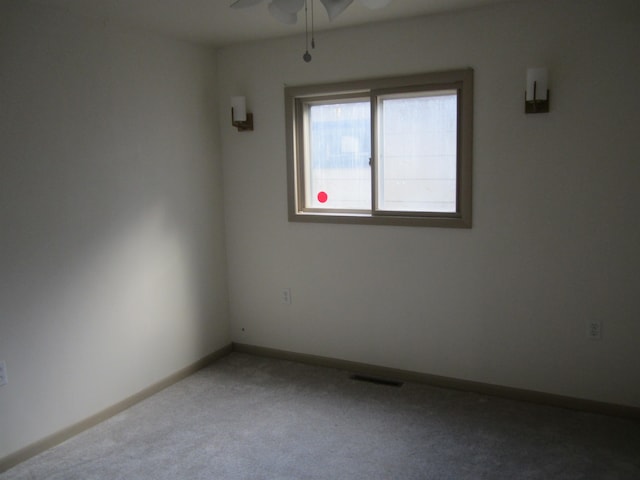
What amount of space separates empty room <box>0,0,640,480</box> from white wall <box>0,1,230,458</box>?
0.04 ft

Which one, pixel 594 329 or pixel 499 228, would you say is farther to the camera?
pixel 499 228

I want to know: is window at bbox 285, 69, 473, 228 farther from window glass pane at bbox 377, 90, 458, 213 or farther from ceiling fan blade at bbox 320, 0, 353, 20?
ceiling fan blade at bbox 320, 0, 353, 20

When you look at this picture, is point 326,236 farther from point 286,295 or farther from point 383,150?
point 383,150

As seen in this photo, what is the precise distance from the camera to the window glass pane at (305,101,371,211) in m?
3.63

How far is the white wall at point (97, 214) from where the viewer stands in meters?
2.69

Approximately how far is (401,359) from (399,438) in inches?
31.0

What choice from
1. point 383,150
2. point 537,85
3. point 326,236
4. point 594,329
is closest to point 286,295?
point 326,236

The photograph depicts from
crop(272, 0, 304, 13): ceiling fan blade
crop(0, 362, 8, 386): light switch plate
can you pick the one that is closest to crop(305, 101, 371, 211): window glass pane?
crop(272, 0, 304, 13): ceiling fan blade

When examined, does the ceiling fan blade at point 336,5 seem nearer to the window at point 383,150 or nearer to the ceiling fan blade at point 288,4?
the ceiling fan blade at point 288,4

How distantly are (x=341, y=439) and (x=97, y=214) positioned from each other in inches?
73.3

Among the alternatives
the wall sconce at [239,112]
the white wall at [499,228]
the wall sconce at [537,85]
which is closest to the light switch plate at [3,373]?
the white wall at [499,228]

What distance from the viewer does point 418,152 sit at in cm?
343

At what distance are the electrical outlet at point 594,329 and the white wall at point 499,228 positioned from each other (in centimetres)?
3

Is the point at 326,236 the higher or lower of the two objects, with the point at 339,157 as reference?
lower
